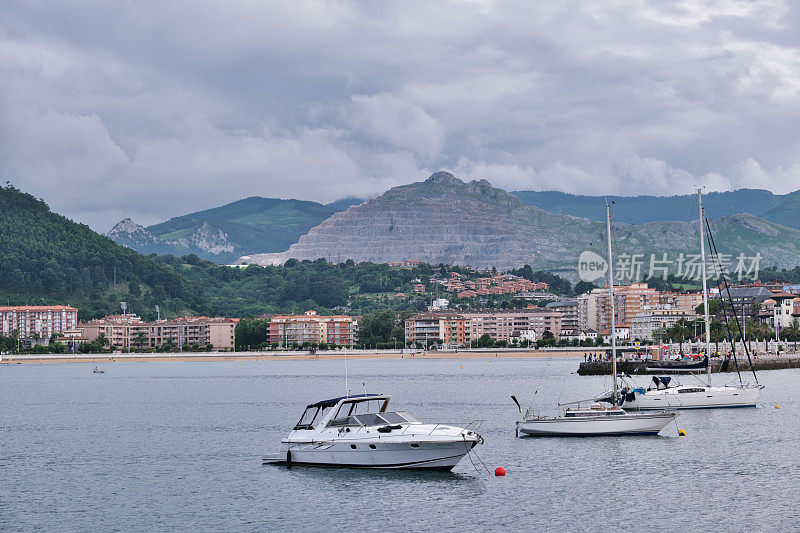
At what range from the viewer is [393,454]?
44.2 m

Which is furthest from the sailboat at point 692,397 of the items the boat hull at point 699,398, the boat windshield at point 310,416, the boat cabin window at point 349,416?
the boat cabin window at point 349,416

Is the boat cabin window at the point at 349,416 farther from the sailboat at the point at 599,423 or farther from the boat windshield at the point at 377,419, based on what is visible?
the sailboat at the point at 599,423

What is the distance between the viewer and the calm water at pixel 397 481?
1471 inches

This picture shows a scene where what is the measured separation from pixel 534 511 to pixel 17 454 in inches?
1224

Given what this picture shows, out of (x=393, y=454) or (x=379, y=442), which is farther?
(x=379, y=442)

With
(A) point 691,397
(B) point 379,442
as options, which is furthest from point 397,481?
(A) point 691,397

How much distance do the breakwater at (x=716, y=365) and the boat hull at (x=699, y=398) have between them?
4299cm

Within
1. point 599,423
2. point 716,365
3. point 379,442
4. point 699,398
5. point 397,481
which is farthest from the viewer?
point 716,365

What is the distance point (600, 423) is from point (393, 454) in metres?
16.5

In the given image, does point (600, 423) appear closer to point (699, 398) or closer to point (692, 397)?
point (692, 397)

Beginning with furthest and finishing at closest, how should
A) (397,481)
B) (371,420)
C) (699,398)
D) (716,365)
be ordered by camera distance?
(716,365) < (699,398) < (371,420) < (397,481)

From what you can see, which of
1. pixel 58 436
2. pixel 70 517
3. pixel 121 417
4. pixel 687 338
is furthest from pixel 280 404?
pixel 687 338

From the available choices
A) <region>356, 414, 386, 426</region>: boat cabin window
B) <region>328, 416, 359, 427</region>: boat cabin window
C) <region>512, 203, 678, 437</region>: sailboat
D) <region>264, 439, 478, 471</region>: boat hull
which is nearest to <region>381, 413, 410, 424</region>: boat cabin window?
<region>356, 414, 386, 426</region>: boat cabin window

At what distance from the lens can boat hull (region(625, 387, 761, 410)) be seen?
71.4 m
